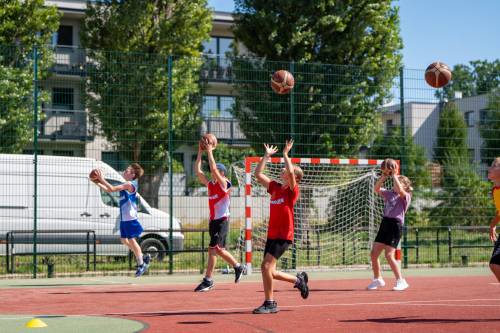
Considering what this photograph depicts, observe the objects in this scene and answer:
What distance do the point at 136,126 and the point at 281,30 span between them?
808 centimetres

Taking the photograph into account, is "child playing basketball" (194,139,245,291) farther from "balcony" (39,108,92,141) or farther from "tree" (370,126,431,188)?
"tree" (370,126,431,188)

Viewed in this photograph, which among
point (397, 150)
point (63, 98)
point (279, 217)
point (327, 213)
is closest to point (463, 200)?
point (397, 150)

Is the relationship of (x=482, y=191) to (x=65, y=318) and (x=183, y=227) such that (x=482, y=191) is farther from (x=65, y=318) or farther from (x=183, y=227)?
(x=65, y=318)

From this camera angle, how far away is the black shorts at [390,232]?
13.0 meters

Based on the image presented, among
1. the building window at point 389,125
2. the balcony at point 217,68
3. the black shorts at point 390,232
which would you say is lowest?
the black shorts at point 390,232

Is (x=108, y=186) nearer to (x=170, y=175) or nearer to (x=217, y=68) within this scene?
(x=170, y=175)

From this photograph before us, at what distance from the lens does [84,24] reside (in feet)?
92.2

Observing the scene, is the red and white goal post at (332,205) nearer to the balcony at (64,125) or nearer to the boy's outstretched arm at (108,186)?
the balcony at (64,125)

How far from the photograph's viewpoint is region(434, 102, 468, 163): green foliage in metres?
20.1

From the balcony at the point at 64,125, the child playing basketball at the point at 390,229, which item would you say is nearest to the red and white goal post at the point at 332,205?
the balcony at the point at 64,125

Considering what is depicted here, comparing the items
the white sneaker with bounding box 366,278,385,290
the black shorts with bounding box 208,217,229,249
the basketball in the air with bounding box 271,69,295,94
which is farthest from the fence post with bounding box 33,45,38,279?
the white sneaker with bounding box 366,278,385,290

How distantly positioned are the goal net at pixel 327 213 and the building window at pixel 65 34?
69.9ft

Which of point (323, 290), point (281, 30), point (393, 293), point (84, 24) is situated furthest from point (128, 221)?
point (84, 24)

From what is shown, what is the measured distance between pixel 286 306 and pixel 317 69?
30.4ft
